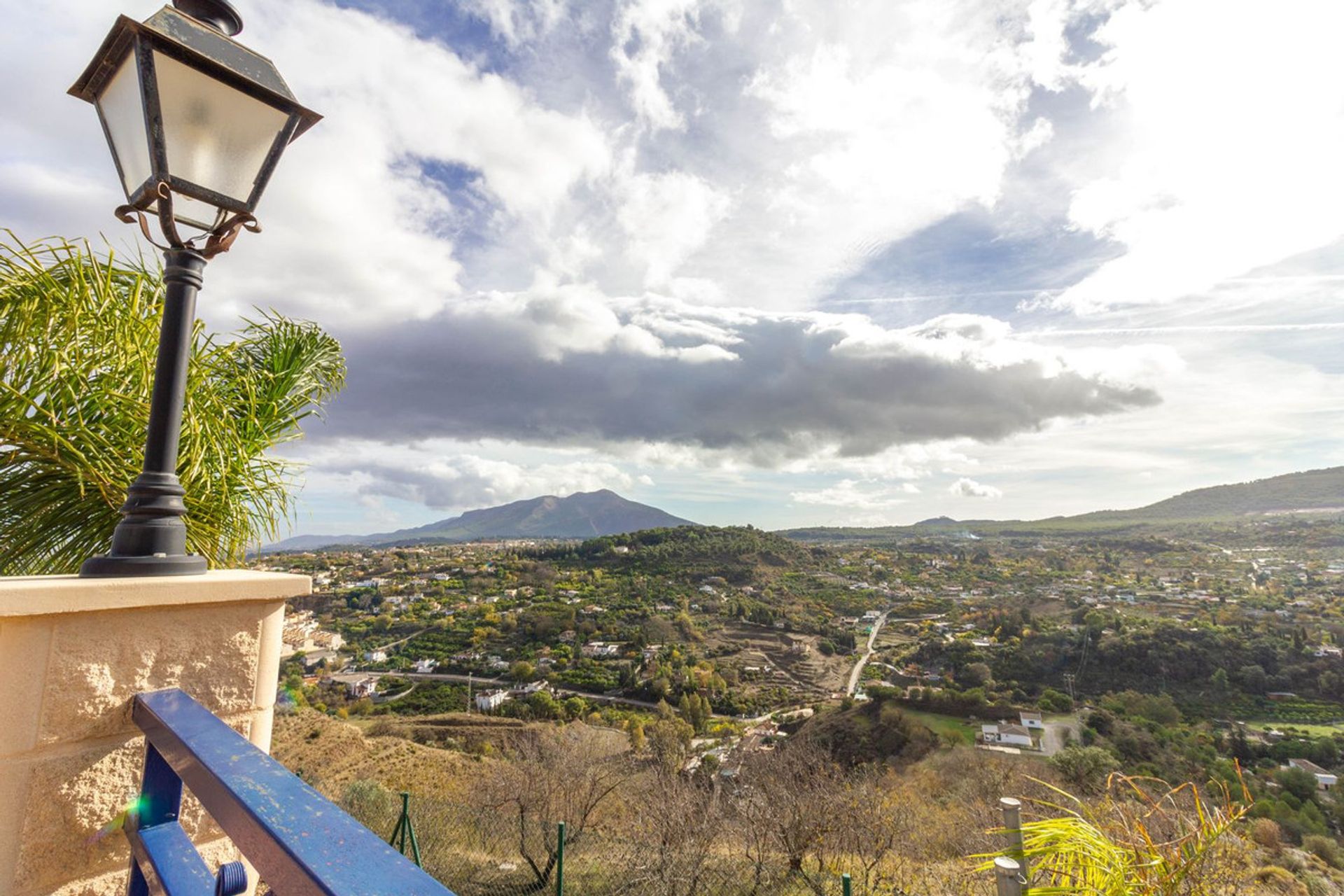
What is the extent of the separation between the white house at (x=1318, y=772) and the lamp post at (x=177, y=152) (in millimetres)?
41148

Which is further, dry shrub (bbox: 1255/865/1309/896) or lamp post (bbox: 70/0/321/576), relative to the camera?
dry shrub (bbox: 1255/865/1309/896)

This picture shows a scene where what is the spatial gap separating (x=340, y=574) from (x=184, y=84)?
6729 centimetres

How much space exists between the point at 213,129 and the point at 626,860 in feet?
43.2

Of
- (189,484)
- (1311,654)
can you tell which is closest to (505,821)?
(189,484)

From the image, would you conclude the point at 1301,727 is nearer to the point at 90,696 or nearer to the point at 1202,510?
the point at 90,696

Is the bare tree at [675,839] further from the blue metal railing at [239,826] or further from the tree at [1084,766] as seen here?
the tree at [1084,766]

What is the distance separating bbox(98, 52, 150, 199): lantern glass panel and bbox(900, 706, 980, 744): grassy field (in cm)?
3891

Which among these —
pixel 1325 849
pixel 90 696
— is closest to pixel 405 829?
pixel 90 696

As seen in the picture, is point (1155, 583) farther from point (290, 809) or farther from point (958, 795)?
point (290, 809)

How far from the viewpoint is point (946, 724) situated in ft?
116

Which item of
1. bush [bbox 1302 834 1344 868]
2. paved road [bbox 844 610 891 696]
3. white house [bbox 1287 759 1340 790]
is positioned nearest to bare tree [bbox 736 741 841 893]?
bush [bbox 1302 834 1344 868]

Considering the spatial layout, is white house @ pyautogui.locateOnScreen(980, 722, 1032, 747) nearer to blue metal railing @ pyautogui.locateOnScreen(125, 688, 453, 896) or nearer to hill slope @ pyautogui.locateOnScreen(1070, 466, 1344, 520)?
blue metal railing @ pyautogui.locateOnScreen(125, 688, 453, 896)

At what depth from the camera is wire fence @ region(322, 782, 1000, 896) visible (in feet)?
33.5

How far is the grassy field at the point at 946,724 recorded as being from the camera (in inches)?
1320
